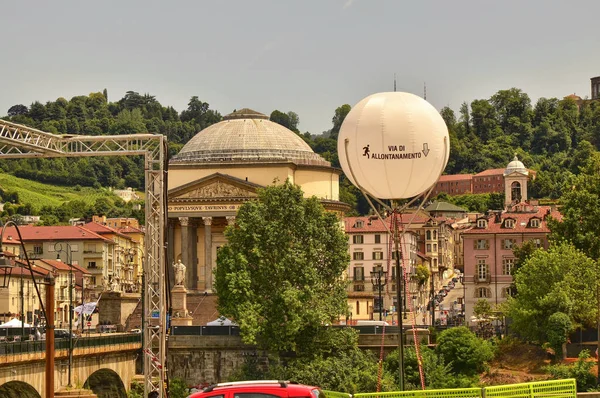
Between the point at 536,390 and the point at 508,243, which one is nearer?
the point at 536,390

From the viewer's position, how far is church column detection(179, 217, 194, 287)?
4316 inches

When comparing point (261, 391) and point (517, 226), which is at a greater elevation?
point (517, 226)

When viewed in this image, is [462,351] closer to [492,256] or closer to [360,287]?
[492,256]

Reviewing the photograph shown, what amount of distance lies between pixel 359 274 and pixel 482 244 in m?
35.3

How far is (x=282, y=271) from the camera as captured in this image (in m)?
82.3

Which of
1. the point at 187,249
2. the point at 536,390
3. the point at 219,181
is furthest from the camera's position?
the point at 187,249

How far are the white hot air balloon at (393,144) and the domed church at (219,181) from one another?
6514 cm

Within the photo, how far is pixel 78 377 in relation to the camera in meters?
69.4

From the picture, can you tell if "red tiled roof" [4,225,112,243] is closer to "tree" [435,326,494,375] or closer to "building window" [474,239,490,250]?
"building window" [474,239,490,250]

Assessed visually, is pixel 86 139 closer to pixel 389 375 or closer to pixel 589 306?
pixel 389 375

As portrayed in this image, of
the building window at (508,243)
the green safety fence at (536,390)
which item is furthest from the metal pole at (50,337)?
the building window at (508,243)

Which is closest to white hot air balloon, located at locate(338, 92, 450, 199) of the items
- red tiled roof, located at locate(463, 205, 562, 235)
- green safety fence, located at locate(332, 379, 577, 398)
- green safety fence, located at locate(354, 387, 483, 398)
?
green safety fence, located at locate(332, 379, 577, 398)

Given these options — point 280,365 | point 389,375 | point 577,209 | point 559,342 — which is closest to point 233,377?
point 280,365

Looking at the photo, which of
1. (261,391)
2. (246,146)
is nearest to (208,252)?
(246,146)
